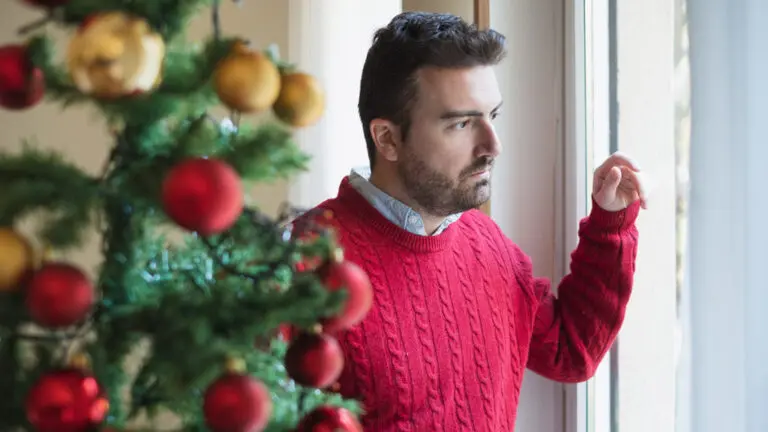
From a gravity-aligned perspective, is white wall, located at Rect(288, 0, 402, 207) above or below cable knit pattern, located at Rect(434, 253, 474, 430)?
above

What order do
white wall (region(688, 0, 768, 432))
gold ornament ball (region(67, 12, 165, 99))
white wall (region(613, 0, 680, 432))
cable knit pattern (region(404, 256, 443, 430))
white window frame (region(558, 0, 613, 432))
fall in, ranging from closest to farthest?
gold ornament ball (region(67, 12, 165, 99)) → white wall (region(688, 0, 768, 432)) → cable knit pattern (region(404, 256, 443, 430)) → white wall (region(613, 0, 680, 432)) → white window frame (region(558, 0, 613, 432))

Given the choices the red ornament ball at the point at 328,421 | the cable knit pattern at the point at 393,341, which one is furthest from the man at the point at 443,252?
the red ornament ball at the point at 328,421

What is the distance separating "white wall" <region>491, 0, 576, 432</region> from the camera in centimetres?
140

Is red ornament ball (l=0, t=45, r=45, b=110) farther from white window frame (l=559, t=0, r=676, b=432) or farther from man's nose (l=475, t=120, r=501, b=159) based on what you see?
white window frame (l=559, t=0, r=676, b=432)

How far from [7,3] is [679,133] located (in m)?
1.02

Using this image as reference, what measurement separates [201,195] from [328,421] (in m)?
0.21

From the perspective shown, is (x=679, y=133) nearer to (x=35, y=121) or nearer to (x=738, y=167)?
(x=738, y=167)

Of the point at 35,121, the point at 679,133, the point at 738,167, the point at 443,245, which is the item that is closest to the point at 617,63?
the point at 679,133

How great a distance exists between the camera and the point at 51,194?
0.53 meters

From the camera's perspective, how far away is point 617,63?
1330mm

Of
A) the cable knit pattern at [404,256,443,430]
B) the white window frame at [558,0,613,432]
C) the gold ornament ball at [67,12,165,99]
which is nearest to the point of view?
the gold ornament ball at [67,12,165,99]

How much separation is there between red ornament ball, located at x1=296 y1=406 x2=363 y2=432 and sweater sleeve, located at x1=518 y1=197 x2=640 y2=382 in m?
0.73

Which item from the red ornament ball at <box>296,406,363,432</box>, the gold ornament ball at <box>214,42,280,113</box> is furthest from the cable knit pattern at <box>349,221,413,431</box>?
the gold ornament ball at <box>214,42,280,113</box>

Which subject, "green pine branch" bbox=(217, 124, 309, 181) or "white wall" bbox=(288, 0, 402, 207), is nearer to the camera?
"green pine branch" bbox=(217, 124, 309, 181)
